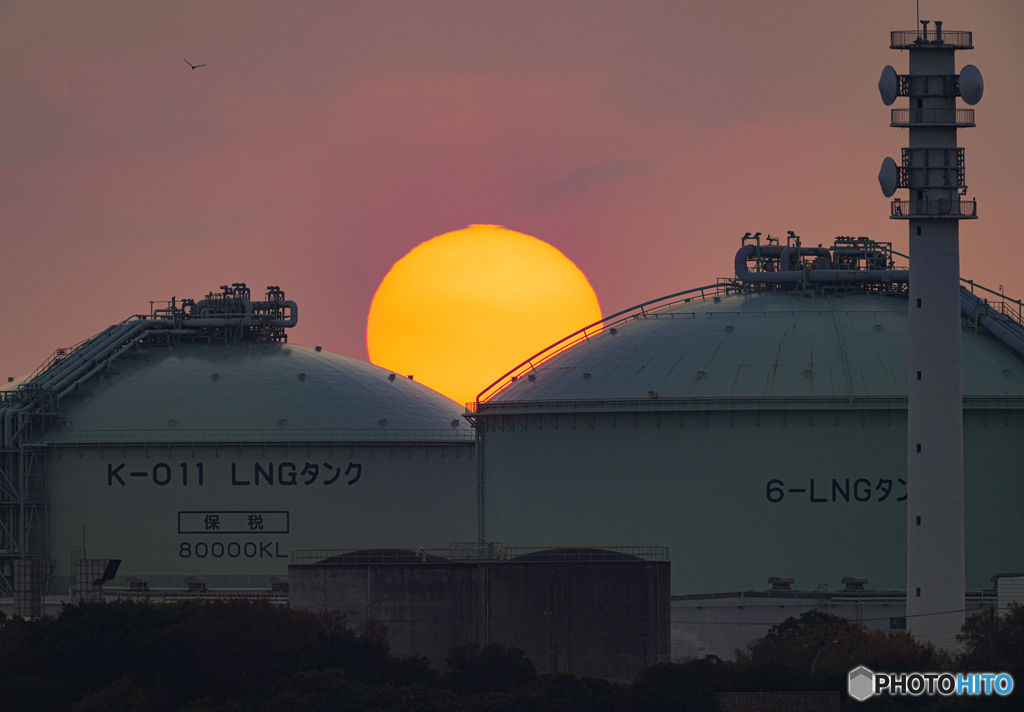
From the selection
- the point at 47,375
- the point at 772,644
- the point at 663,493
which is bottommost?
the point at 772,644

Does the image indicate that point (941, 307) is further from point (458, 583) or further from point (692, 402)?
point (458, 583)

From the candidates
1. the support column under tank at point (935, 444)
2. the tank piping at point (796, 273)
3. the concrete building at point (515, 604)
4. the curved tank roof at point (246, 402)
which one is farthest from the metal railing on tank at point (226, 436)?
the support column under tank at point (935, 444)

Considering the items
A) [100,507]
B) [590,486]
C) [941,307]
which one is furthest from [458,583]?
[100,507]

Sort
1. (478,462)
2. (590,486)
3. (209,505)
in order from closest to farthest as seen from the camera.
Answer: (590,486) < (478,462) < (209,505)

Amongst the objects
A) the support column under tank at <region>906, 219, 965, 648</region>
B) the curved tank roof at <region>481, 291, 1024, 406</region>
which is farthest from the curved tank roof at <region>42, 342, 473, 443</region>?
the support column under tank at <region>906, 219, 965, 648</region>

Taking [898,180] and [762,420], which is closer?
[898,180]

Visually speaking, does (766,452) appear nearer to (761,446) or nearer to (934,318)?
(761,446)
